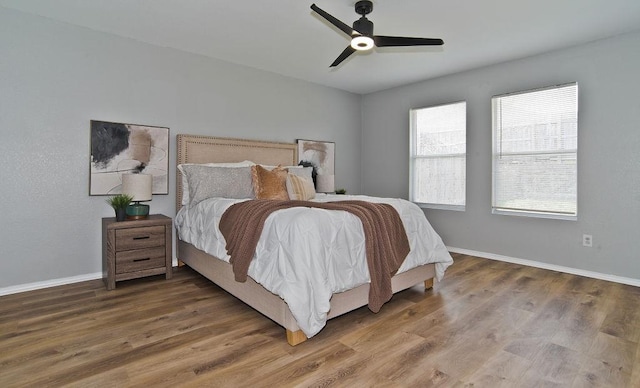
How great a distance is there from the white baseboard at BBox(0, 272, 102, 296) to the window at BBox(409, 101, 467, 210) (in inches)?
167

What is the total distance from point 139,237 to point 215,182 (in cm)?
87

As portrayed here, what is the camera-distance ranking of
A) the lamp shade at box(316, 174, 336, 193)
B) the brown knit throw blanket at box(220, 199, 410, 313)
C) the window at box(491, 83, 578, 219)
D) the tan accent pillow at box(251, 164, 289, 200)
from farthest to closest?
A: the lamp shade at box(316, 174, 336, 193) → the window at box(491, 83, 578, 219) → the tan accent pillow at box(251, 164, 289, 200) → the brown knit throw blanket at box(220, 199, 410, 313)

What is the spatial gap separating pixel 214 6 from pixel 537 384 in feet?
11.2

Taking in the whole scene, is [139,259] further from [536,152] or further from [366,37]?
[536,152]

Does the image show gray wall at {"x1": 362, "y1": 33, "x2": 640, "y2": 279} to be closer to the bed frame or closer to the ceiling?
the ceiling

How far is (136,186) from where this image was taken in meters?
3.19

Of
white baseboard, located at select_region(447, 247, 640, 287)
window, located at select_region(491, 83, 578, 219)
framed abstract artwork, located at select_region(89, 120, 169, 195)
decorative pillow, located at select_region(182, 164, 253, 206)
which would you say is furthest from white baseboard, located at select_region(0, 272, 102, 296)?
window, located at select_region(491, 83, 578, 219)

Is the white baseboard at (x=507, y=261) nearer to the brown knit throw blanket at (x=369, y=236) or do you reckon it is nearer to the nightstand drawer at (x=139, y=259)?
the nightstand drawer at (x=139, y=259)

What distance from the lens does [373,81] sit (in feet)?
16.5

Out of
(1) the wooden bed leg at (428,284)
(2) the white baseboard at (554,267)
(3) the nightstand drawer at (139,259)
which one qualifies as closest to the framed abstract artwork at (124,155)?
(3) the nightstand drawer at (139,259)

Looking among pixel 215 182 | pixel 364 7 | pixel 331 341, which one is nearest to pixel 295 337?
pixel 331 341

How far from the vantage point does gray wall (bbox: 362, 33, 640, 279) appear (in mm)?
3303

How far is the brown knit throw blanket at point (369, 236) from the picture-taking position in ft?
7.66

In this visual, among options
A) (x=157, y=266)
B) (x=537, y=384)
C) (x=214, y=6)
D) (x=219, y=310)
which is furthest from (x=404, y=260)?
(x=214, y=6)
